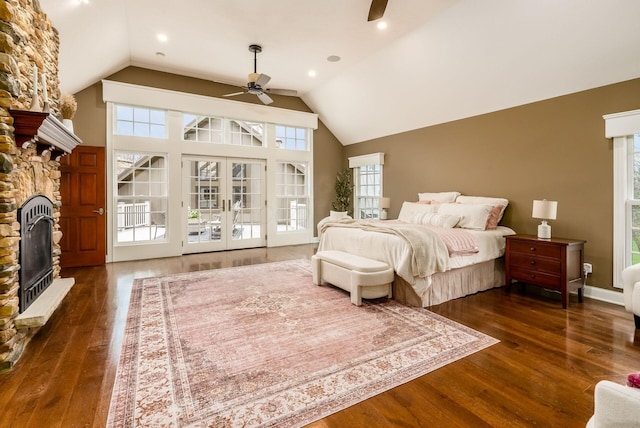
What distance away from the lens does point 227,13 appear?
13.0 ft

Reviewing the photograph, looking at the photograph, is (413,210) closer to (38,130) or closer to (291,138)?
(291,138)

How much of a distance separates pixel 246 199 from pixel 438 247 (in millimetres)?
4539

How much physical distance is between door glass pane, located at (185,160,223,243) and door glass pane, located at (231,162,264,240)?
1.06 feet

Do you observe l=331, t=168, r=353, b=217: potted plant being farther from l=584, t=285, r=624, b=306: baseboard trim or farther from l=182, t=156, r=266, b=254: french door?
l=584, t=285, r=624, b=306: baseboard trim

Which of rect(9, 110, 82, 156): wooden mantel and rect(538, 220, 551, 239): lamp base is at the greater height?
rect(9, 110, 82, 156): wooden mantel

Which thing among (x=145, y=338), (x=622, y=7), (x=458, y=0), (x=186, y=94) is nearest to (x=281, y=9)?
(x=458, y=0)

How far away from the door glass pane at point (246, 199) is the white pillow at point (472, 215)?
4.07m

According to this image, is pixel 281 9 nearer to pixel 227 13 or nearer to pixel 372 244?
pixel 227 13

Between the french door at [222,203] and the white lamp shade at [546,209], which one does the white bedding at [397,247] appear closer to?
the white lamp shade at [546,209]

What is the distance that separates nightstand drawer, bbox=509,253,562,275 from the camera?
133 inches

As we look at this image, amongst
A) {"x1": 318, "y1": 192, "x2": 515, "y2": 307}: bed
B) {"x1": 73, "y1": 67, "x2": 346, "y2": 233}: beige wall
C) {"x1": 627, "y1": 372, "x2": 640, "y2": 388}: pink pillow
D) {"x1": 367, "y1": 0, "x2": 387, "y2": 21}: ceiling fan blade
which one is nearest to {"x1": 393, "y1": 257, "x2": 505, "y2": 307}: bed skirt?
{"x1": 318, "y1": 192, "x2": 515, "y2": 307}: bed

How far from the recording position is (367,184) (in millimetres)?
7500

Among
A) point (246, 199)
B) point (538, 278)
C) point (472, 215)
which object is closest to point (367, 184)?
point (246, 199)

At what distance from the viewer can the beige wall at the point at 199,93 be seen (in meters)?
5.29
